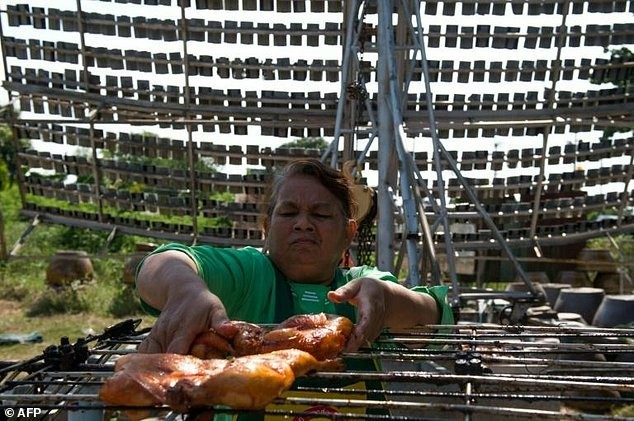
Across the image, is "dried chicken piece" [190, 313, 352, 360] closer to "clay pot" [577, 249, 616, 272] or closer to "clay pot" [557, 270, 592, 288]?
"clay pot" [577, 249, 616, 272]

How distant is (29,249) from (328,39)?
12.7 meters

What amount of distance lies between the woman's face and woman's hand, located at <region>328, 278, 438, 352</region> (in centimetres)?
31

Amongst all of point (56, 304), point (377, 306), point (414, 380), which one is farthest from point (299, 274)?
point (56, 304)

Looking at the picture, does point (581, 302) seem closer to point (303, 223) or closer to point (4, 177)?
point (303, 223)

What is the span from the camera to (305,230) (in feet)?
8.15

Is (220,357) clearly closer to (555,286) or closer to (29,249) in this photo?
(555,286)

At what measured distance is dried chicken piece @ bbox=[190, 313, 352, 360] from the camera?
1.87 m

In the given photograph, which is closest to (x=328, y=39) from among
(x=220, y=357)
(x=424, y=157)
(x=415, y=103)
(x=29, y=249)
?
(x=415, y=103)

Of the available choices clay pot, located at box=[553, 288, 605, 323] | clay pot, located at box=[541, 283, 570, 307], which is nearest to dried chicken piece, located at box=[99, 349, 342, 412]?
clay pot, located at box=[553, 288, 605, 323]

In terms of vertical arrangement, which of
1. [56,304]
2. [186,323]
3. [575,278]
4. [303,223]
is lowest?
[56,304]

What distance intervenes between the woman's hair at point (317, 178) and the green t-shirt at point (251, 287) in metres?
0.28

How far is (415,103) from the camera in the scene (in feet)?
26.0

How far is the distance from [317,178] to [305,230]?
0.83 ft

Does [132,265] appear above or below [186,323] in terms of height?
below
